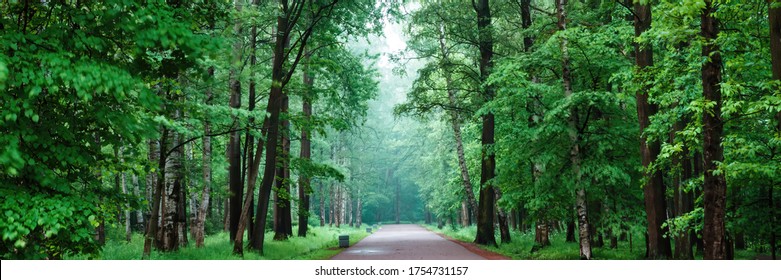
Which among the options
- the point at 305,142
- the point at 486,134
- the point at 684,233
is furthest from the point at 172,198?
the point at 305,142

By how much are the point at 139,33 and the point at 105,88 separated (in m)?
0.74

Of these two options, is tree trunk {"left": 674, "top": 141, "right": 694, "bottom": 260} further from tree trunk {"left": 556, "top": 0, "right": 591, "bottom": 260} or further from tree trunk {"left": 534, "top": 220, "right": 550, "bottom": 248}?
tree trunk {"left": 534, "top": 220, "right": 550, "bottom": 248}

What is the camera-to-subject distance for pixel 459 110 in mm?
22375

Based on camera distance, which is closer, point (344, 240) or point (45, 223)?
point (45, 223)

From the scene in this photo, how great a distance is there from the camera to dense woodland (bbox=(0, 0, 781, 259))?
559cm

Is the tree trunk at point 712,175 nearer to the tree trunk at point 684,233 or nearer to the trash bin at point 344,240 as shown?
the tree trunk at point 684,233

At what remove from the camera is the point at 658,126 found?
411 inches

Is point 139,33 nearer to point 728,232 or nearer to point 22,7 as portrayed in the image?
point 22,7

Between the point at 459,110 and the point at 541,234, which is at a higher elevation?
the point at 459,110

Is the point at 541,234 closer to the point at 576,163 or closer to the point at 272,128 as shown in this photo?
the point at 576,163

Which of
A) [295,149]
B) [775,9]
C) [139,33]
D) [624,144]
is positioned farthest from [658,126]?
[295,149]

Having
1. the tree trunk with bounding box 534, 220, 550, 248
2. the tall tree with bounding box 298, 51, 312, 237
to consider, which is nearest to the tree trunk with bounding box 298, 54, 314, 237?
the tall tree with bounding box 298, 51, 312, 237

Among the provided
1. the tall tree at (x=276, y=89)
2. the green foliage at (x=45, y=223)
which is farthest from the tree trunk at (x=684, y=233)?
the green foliage at (x=45, y=223)

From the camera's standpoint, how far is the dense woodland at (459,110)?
5586 millimetres
